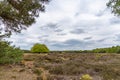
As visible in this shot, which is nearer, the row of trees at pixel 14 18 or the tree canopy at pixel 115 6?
the row of trees at pixel 14 18

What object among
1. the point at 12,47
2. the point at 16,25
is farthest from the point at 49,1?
the point at 12,47

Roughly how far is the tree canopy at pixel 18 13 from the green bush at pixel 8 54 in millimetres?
645

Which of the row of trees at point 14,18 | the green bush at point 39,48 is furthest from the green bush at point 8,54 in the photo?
the green bush at point 39,48

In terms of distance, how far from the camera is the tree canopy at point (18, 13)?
14561mm

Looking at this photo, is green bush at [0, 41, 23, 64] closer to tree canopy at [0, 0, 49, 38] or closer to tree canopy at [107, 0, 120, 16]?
tree canopy at [0, 0, 49, 38]

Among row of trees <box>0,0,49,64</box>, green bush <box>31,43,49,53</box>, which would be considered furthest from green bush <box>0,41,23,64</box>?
green bush <box>31,43,49,53</box>

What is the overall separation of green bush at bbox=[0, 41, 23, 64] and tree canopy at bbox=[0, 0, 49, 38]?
0.65m

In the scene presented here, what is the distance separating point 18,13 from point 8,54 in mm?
2328

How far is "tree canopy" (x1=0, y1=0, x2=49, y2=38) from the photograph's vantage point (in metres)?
14.6

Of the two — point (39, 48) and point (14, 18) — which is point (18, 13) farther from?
point (39, 48)

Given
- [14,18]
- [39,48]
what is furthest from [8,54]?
[39,48]

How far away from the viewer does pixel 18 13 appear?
1502 cm

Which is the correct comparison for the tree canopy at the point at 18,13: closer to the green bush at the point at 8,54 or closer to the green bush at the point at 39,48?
the green bush at the point at 8,54

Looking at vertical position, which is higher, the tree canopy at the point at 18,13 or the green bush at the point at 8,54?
the tree canopy at the point at 18,13
